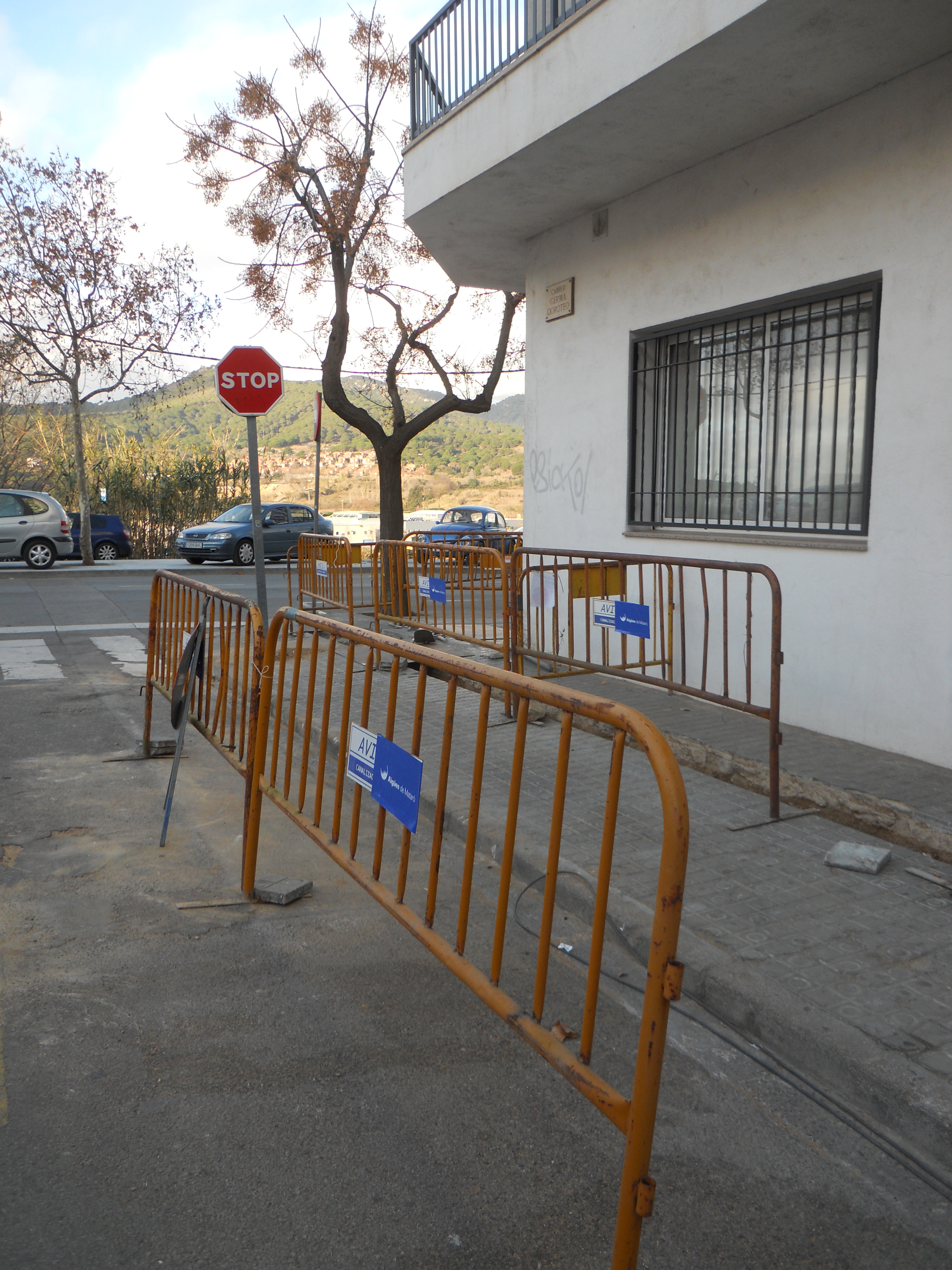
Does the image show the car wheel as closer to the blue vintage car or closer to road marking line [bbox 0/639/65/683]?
the blue vintage car

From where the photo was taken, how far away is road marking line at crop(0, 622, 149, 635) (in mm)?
12445

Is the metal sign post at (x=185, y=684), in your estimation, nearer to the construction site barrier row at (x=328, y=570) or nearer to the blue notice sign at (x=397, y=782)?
the blue notice sign at (x=397, y=782)

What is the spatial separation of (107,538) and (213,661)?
917 inches

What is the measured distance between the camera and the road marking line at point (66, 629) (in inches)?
490

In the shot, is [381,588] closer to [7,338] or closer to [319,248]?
[319,248]

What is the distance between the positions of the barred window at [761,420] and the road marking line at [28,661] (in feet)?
19.5

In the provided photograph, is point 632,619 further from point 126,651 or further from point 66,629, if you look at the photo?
point 66,629

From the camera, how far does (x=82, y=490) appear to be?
23531 mm

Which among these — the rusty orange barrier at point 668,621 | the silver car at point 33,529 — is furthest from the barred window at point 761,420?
the silver car at point 33,529

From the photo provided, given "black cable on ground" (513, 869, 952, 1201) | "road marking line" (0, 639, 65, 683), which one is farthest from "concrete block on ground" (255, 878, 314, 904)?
"road marking line" (0, 639, 65, 683)

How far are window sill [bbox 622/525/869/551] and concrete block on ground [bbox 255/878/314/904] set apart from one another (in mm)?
3914

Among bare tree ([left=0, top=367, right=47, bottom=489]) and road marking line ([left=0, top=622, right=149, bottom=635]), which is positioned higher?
bare tree ([left=0, top=367, right=47, bottom=489])

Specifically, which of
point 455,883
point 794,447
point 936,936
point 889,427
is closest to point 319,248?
point 794,447

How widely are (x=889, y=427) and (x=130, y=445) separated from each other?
31569 millimetres
